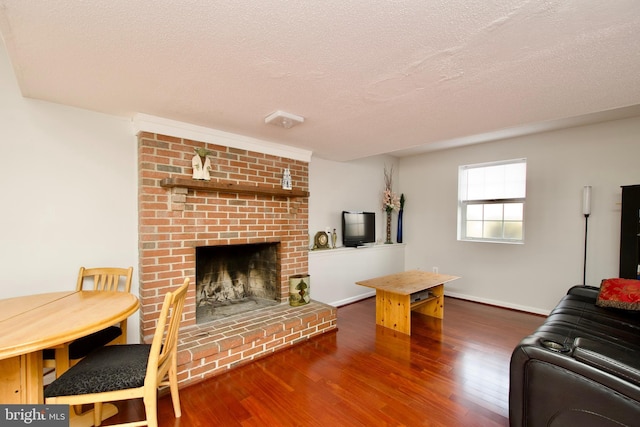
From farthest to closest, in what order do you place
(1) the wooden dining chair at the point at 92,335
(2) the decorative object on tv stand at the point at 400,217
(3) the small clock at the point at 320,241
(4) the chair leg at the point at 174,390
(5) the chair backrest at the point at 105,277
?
1. (2) the decorative object on tv stand at the point at 400,217
2. (3) the small clock at the point at 320,241
3. (5) the chair backrest at the point at 105,277
4. (4) the chair leg at the point at 174,390
5. (1) the wooden dining chair at the point at 92,335

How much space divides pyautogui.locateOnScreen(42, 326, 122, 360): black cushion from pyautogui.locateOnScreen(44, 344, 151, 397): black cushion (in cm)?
25

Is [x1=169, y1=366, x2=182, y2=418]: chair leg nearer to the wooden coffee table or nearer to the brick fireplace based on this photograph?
the brick fireplace

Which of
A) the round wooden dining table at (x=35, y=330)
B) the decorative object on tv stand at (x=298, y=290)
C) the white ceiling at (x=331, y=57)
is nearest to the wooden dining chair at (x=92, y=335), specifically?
the round wooden dining table at (x=35, y=330)

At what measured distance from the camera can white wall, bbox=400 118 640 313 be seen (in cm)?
319

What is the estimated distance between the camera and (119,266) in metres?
2.37

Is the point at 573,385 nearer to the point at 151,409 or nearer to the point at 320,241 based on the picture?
the point at 151,409

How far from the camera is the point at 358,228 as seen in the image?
14.0 ft

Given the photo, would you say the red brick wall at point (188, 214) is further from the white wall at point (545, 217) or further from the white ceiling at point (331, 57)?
the white wall at point (545, 217)

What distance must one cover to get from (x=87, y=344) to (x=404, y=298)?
2.77m

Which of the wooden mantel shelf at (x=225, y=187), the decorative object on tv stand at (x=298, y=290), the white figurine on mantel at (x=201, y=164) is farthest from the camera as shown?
the decorative object on tv stand at (x=298, y=290)

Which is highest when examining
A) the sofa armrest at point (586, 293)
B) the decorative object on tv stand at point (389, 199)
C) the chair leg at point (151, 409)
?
the decorative object on tv stand at point (389, 199)

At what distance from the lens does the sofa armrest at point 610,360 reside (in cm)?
116

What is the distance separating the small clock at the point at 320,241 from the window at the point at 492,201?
2152 millimetres
